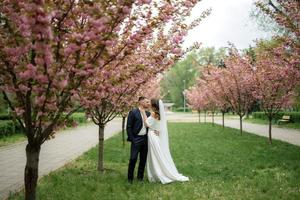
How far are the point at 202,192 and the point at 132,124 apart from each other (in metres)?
2.45

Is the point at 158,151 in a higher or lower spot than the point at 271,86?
lower

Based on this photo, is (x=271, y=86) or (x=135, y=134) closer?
(x=135, y=134)

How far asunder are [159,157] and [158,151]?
0.14m

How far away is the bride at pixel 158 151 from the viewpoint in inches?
385

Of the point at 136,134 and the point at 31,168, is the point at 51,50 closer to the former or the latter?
the point at 31,168

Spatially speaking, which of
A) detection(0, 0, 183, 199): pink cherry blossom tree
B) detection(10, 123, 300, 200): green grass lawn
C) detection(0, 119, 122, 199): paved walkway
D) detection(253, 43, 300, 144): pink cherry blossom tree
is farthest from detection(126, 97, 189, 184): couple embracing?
detection(253, 43, 300, 144): pink cherry blossom tree

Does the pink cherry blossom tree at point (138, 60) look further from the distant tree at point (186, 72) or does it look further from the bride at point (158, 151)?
the distant tree at point (186, 72)

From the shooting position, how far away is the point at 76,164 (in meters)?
12.8

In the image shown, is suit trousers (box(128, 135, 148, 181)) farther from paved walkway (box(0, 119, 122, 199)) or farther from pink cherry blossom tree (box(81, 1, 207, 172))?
paved walkway (box(0, 119, 122, 199))

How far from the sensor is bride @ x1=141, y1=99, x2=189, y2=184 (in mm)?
9781

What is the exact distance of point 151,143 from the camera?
32.7ft

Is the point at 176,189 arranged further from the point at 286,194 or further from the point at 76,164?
the point at 76,164

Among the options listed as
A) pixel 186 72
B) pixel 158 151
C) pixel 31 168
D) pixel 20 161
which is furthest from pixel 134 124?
pixel 186 72

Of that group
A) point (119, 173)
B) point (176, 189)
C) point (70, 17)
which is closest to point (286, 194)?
point (176, 189)
